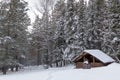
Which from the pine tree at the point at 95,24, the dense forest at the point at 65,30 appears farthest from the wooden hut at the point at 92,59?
the pine tree at the point at 95,24

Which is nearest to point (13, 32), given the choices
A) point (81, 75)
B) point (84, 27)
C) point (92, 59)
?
point (92, 59)

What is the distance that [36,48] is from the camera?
→ 6769cm

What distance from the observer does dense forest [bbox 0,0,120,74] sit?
36750mm

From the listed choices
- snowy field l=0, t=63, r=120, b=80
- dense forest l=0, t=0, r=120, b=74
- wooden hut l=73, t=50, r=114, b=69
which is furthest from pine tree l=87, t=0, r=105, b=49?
snowy field l=0, t=63, r=120, b=80

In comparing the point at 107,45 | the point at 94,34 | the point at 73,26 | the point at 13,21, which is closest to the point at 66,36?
the point at 73,26

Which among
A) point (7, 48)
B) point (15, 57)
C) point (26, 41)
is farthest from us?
point (26, 41)

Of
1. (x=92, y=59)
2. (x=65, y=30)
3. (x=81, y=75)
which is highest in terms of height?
(x=65, y=30)

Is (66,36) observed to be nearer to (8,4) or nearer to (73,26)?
(73,26)

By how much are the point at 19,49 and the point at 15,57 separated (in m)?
1.72

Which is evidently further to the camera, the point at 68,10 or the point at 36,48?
the point at 36,48

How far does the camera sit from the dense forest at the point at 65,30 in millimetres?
36750

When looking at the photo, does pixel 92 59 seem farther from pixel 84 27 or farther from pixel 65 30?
pixel 65 30

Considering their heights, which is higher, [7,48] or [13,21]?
[13,21]

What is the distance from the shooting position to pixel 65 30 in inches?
1864
